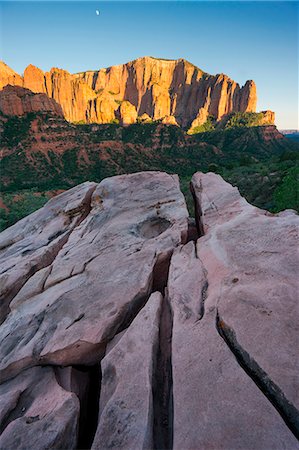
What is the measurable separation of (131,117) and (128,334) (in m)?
136

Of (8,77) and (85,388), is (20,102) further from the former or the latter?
(85,388)

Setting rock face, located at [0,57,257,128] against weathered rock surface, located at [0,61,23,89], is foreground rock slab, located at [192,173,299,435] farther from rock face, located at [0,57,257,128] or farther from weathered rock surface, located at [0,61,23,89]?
weathered rock surface, located at [0,61,23,89]

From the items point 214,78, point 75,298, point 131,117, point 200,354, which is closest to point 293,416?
point 200,354

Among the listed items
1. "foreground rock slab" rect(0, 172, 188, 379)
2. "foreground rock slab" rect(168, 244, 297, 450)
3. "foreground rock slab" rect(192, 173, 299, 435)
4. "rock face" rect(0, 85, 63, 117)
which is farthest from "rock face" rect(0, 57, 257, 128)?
"foreground rock slab" rect(168, 244, 297, 450)

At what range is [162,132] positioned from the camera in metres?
92.0

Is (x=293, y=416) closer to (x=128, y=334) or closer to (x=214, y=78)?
(x=128, y=334)

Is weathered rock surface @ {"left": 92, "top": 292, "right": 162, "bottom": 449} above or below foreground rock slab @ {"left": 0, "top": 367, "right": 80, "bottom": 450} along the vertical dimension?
above

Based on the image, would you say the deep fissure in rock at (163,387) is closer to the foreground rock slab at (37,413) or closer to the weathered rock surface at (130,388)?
the weathered rock surface at (130,388)

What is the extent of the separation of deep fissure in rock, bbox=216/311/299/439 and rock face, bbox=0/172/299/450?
1 centimetres

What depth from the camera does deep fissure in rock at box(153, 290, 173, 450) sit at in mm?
3125

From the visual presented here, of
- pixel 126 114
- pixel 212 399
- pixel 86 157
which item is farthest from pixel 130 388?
pixel 126 114

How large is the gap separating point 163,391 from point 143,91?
196 m

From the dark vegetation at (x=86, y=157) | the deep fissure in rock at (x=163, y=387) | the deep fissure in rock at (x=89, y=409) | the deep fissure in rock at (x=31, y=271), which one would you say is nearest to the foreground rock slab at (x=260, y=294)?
the deep fissure in rock at (x=163, y=387)

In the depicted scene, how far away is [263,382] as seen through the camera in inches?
122
